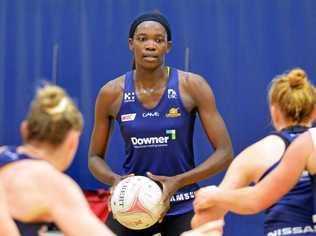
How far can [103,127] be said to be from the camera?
457cm

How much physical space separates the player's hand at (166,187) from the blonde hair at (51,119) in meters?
1.39

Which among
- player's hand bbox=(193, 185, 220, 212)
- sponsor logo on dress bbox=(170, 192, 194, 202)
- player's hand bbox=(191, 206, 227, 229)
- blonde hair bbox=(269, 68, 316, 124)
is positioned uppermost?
blonde hair bbox=(269, 68, 316, 124)

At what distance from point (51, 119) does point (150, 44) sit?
168 centimetres

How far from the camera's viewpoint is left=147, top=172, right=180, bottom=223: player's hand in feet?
13.6

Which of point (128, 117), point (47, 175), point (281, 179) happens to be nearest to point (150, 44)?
point (128, 117)

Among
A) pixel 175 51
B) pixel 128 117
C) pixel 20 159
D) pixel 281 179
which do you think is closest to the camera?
pixel 20 159

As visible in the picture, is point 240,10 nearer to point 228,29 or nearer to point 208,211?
point 228,29

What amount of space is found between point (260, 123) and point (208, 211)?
120 inches

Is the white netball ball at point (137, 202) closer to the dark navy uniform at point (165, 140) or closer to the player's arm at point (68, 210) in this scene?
the dark navy uniform at point (165, 140)

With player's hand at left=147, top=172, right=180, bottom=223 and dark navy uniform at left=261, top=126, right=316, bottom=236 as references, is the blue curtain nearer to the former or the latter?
player's hand at left=147, top=172, right=180, bottom=223

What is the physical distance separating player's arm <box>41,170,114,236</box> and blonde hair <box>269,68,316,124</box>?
1080 mm

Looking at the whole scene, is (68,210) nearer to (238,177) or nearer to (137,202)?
(238,177)

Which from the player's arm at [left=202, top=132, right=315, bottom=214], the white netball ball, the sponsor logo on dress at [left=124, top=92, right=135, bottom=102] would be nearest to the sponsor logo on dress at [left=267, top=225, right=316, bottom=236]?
the player's arm at [left=202, top=132, right=315, bottom=214]

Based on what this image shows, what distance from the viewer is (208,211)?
3383mm
